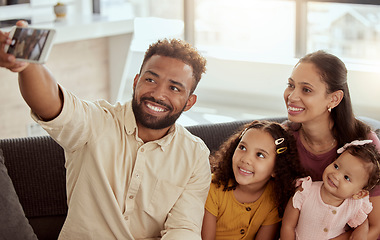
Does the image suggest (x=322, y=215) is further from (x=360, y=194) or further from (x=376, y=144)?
(x=376, y=144)

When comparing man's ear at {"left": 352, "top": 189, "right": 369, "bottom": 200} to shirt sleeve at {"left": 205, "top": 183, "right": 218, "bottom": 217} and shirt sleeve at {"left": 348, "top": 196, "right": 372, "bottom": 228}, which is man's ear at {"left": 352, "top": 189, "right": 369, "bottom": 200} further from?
shirt sleeve at {"left": 205, "top": 183, "right": 218, "bottom": 217}

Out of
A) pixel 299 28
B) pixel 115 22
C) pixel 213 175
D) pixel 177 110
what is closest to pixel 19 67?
pixel 177 110

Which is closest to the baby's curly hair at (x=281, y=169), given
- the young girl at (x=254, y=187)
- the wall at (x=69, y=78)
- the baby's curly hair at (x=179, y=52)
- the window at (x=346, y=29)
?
the young girl at (x=254, y=187)

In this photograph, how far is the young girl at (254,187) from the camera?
6.64 ft

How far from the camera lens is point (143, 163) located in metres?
1.79

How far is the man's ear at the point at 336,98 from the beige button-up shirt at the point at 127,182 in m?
0.59

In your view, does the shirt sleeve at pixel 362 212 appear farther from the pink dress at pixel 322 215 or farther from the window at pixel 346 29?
the window at pixel 346 29

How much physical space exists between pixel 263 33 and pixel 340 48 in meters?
0.76

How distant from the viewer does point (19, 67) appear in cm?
127

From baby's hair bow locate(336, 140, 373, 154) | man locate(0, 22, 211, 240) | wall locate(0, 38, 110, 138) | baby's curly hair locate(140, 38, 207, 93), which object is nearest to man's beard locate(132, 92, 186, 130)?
man locate(0, 22, 211, 240)

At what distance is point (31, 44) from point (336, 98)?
127cm

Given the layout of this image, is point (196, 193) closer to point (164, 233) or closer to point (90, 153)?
point (164, 233)

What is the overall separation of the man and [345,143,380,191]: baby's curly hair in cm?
53

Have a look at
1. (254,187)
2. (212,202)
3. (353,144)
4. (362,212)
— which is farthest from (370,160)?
(212,202)
